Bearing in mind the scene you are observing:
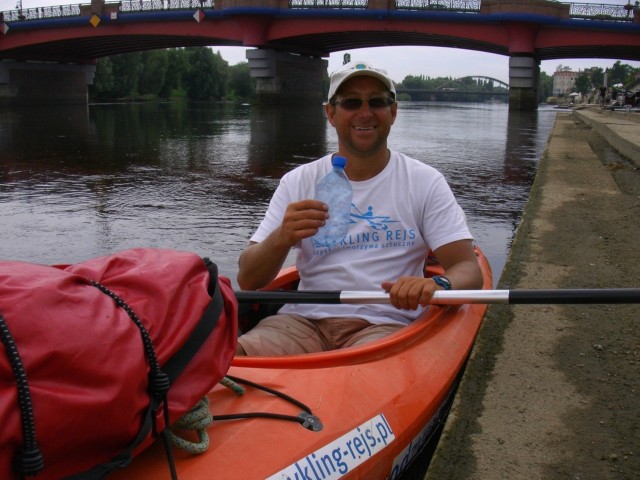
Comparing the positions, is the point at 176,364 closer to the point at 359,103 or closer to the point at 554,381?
the point at 359,103

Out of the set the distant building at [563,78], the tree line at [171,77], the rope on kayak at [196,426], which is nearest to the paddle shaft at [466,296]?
the rope on kayak at [196,426]

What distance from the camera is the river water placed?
658 cm

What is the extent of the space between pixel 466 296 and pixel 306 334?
0.64 metres

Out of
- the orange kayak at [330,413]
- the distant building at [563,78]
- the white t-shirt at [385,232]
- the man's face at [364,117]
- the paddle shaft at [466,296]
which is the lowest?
the orange kayak at [330,413]

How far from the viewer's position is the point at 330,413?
77.4 inches

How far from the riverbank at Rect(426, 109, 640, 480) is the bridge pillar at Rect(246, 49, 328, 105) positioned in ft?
133

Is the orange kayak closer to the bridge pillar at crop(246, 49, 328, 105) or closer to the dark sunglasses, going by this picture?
the dark sunglasses

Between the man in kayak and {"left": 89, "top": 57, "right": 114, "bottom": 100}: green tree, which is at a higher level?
{"left": 89, "top": 57, "right": 114, "bottom": 100}: green tree

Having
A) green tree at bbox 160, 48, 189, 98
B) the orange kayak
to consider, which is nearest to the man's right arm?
the orange kayak

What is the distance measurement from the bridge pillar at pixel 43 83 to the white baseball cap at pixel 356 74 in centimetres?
4799

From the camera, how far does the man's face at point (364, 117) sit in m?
2.62

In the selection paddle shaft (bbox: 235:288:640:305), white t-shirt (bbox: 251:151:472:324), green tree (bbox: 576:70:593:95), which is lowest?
paddle shaft (bbox: 235:288:640:305)

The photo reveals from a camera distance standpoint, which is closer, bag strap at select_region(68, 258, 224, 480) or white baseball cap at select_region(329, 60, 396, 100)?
bag strap at select_region(68, 258, 224, 480)

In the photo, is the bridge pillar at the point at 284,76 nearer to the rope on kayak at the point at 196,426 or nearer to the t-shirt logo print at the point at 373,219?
the t-shirt logo print at the point at 373,219
